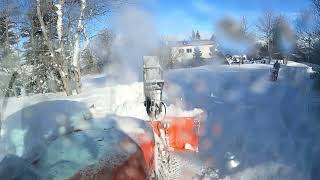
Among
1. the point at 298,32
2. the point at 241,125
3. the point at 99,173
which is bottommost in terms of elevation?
the point at 241,125

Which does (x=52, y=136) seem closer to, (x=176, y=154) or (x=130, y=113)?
(x=176, y=154)

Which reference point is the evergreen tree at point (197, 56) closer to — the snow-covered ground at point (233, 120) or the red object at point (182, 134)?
the snow-covered ground at point (233, 120)

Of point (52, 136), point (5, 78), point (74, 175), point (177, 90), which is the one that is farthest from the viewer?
point (5, 78)

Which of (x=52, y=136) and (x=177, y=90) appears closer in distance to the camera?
(x=52, y=136)

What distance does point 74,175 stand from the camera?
471cm

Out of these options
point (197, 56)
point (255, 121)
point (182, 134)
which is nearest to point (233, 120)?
point (255, 121)

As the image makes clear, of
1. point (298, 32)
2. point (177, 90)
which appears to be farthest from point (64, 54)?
point (298, 32)

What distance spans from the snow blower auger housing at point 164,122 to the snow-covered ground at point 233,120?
331 mm

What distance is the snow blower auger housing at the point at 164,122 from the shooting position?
8.99 meters

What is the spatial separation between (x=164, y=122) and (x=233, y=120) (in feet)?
15.8

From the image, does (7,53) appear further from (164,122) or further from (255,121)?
(164,122)

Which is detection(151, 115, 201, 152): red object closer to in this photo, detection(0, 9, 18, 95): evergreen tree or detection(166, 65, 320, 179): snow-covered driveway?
detection(166, 65, 320, 179): snow-covered driveway

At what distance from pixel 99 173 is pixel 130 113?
6.30 meters

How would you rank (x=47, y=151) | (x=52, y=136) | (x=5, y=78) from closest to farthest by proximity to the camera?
(x=47, y=151) → (x=52, y=136) → (x=5, y=78)
